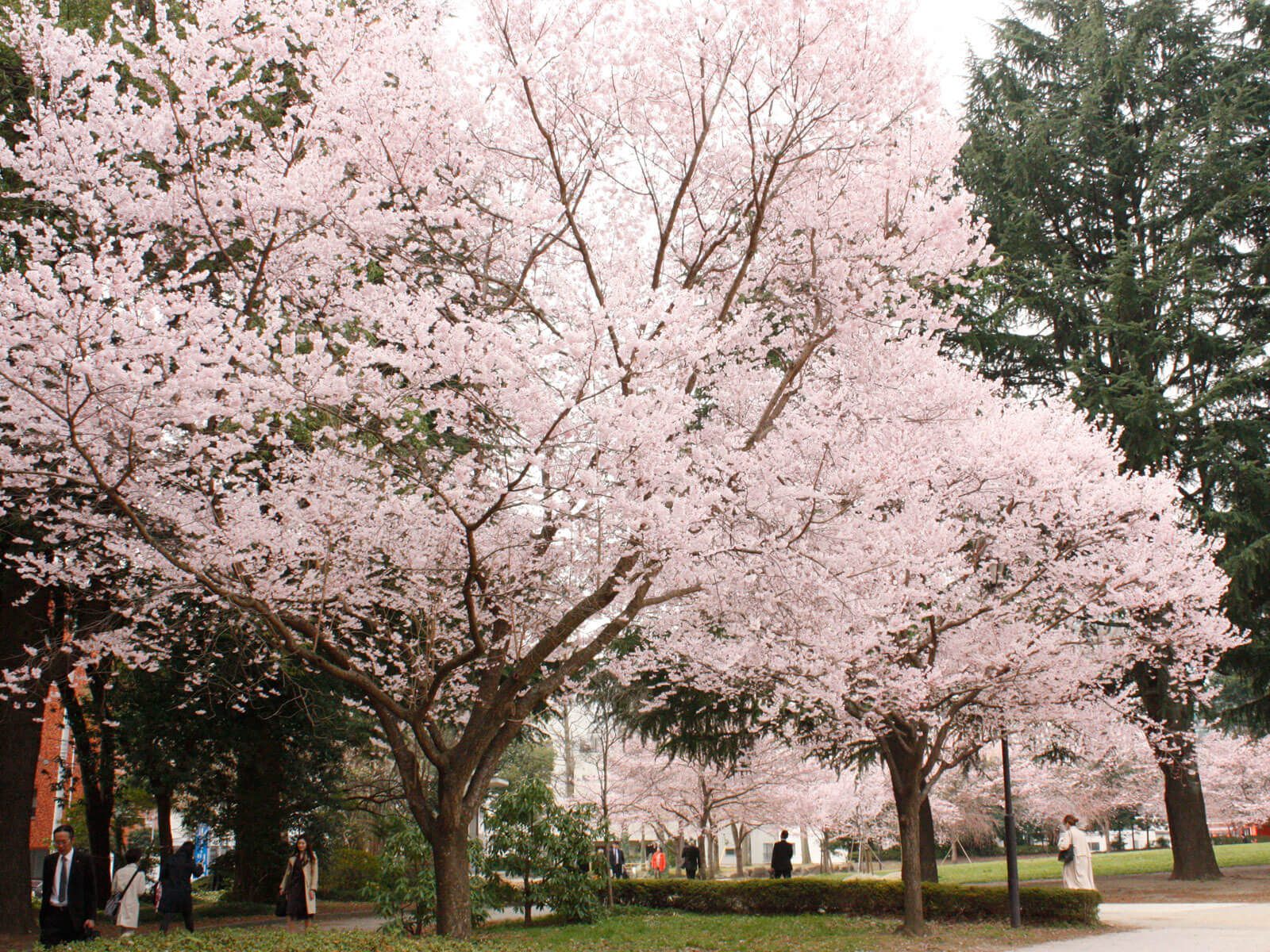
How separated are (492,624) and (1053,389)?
1448 cm

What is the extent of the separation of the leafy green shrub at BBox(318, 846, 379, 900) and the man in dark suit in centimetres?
1423

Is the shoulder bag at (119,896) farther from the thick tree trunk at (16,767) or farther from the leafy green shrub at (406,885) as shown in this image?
the leafy green shrub at (406,885)

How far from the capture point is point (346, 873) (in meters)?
22.4

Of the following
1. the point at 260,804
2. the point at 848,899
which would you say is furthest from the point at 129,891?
the point at 848,899

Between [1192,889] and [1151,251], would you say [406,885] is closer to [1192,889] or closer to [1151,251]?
[1192,889]

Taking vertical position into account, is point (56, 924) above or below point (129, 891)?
above

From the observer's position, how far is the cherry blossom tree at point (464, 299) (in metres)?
6.82

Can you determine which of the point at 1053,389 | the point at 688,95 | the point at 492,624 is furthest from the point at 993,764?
the point at 688,95

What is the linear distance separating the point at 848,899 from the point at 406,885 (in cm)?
698

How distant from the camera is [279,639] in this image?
7266mm

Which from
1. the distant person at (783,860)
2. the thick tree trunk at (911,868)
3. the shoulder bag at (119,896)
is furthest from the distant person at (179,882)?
the distant person at (783,860)

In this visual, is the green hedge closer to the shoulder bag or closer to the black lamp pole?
the black lamp pole

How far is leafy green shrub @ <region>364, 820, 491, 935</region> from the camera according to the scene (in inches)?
471

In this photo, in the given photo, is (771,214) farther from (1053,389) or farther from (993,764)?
(993,764)
